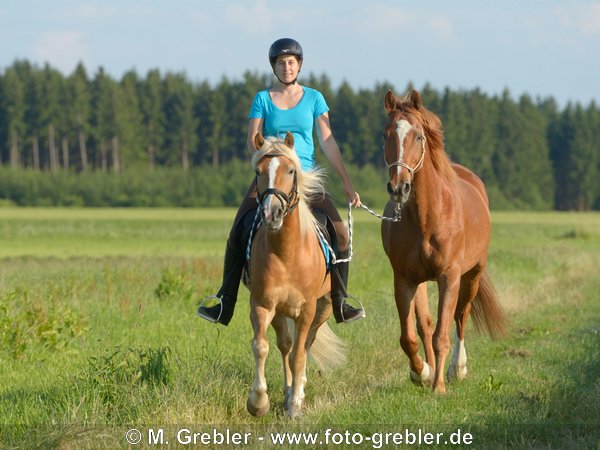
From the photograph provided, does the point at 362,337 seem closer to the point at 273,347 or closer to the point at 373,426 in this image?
the point at 273,347

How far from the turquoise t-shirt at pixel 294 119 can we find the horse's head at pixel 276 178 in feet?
2.63

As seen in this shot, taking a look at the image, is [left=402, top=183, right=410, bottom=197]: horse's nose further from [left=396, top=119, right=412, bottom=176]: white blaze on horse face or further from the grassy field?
the grassy field

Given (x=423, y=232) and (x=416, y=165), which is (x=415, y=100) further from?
(x=423, y=232)

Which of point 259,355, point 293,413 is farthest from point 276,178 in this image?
point 293,413

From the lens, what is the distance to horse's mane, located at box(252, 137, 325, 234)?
24.5 feet

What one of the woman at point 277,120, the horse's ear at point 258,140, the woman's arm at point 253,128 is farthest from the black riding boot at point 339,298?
the horse's ear at point 258,140

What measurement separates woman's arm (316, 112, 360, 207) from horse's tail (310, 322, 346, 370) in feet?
4.37

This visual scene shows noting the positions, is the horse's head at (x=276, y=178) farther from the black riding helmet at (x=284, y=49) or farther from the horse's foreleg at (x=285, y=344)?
the horse's foreleg at (x=285, y=344)

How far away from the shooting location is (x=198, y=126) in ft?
372

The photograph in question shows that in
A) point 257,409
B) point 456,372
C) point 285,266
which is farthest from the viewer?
point 456,372

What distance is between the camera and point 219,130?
112m

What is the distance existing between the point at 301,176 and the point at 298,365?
165 cm

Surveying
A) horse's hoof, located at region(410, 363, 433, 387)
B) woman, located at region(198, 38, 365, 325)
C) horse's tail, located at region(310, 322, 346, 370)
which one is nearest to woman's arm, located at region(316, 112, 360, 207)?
woman, located at region(198, 38, 365, 325)

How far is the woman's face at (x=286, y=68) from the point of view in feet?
27.7
